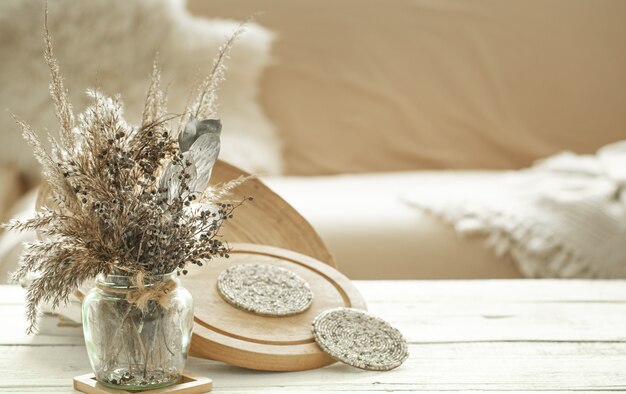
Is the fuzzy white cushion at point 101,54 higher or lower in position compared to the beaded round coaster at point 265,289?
higher

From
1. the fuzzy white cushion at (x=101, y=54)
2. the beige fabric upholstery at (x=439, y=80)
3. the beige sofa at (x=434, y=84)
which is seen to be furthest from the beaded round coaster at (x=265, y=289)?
the beige fabric upholstery at (x=439, y=80)

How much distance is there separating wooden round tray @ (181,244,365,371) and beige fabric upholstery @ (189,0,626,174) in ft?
4.06

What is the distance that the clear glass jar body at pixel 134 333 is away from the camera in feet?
2.72

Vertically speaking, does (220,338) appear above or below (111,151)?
below

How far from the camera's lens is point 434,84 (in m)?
2.46

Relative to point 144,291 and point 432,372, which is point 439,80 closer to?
point 432,372

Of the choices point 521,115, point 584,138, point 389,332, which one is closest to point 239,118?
point 521,115

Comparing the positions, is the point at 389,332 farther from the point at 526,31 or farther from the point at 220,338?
the point at 526,31

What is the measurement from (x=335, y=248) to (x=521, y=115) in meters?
0.91

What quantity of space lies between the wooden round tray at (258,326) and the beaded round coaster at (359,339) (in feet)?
0.05

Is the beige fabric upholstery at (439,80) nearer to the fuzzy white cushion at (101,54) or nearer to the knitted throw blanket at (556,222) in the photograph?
the fuzzy white cushion at (101,54)

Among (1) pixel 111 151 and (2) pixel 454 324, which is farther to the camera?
(2) pixel 454 324

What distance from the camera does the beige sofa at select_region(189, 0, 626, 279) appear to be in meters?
2.38

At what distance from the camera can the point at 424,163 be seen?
2.44 meters
